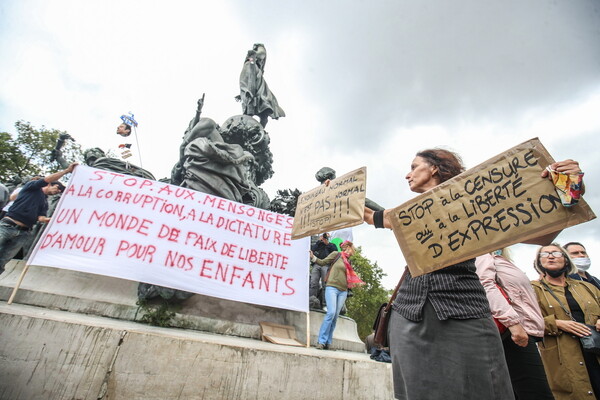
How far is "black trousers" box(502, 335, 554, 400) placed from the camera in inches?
77.2

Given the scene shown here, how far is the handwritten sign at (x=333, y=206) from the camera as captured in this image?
199cm

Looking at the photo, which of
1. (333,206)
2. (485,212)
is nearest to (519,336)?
(485,212)

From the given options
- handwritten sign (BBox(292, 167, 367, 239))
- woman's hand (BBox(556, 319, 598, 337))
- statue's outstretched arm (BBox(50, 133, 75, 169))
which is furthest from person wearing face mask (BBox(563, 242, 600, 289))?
statue's outstretched arm (BBox(50, 133, 75, 169))

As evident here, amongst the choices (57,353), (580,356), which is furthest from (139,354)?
(580,356)

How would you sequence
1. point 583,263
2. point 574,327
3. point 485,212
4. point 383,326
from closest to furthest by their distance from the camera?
point 485,212, point 383,326, point 574,327, point 583,263

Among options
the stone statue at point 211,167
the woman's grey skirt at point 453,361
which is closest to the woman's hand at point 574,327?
the woman's grey skirt at point 453,361

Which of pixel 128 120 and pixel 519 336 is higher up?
pixel 128 120

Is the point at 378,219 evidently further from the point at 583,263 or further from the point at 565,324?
the point at 583,263

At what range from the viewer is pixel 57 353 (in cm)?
210

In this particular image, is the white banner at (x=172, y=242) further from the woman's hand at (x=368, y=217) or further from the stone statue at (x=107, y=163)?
the woman's hand at (x=368, y=217)

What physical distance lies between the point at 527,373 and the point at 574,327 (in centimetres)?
88

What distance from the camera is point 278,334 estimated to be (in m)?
4.03

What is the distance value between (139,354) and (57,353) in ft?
1.79

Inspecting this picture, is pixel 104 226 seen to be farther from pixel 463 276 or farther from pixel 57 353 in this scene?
pixel 463 276
